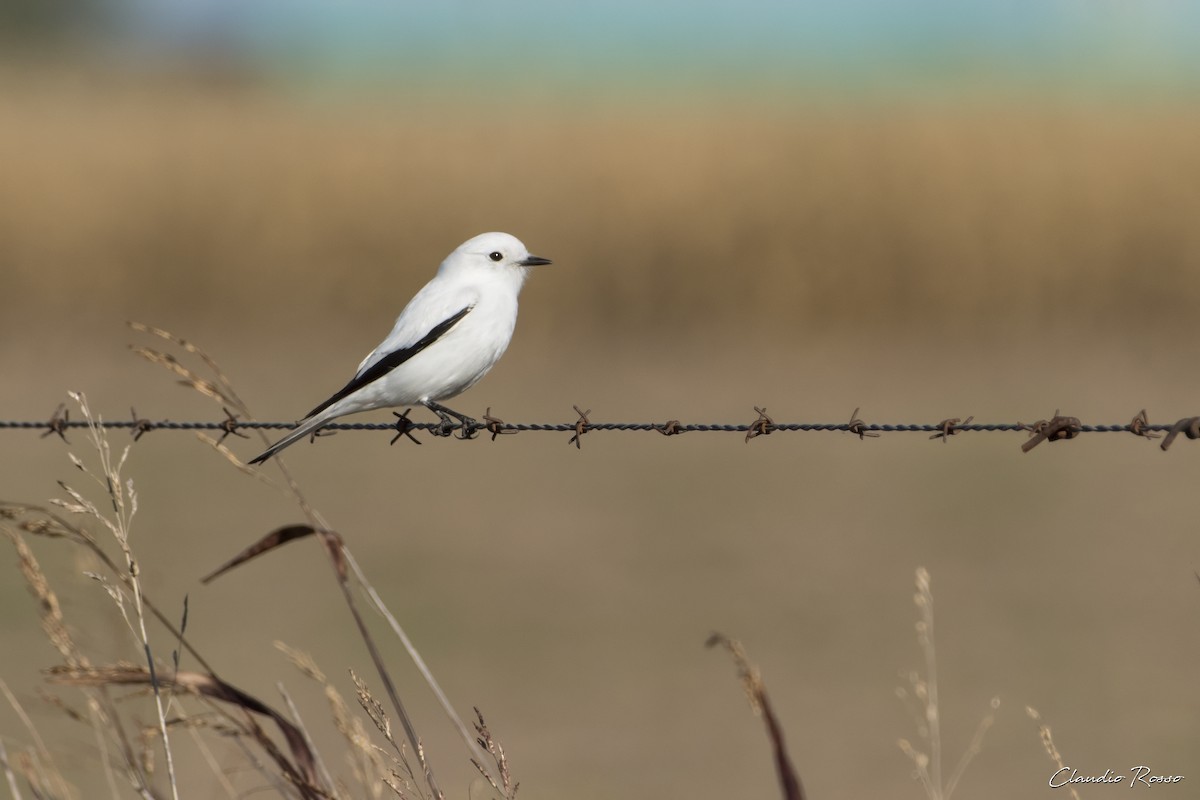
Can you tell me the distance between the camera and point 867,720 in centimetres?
1007

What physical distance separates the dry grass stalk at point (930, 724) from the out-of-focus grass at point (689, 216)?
10286 millimetres

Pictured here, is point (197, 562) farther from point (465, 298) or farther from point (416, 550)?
point (465, 298)

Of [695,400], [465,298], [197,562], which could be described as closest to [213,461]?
[197,562]

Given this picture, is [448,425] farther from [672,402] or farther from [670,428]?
[672,402]

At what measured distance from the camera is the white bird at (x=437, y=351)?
6094mm

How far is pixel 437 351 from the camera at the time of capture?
6105 millimetres

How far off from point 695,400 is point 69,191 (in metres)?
10.1

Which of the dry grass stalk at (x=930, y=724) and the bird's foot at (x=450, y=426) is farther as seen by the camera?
the bird's foot at (x=450, y=426)

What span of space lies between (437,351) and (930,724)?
2749 millimetres

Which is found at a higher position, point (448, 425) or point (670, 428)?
point (448, 425)

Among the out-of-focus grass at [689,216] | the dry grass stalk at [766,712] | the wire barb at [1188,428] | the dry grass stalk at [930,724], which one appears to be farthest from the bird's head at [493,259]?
the out-of-focus grass at [689,216]

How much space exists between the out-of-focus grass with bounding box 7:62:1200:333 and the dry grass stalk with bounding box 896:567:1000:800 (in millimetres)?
10286
